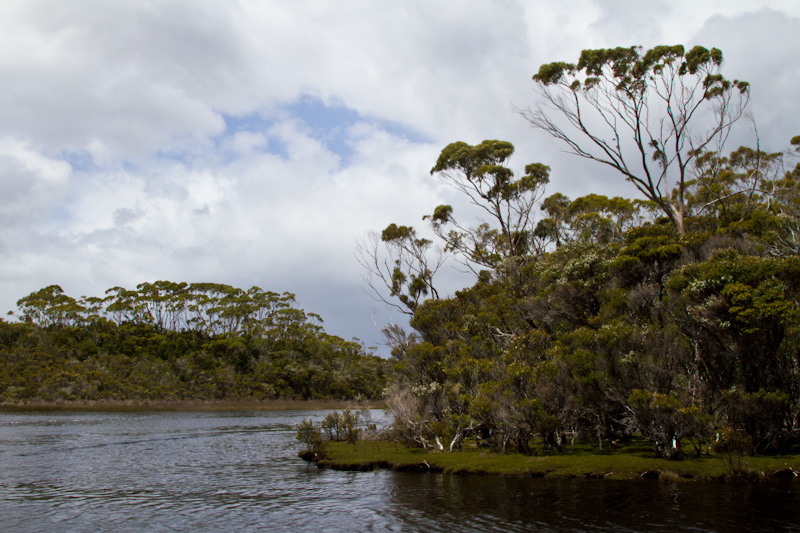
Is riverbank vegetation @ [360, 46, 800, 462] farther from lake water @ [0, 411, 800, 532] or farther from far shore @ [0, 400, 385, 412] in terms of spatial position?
far shore @ [0, 400, 385, 412]

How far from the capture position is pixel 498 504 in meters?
18.4

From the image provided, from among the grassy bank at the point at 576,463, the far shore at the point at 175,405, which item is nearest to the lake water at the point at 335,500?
the grassy bank at the point at 576,463

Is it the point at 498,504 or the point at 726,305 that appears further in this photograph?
the point at 726,305

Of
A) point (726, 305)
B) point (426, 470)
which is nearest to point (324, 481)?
point (426, 470)

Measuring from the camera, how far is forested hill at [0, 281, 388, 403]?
274ft

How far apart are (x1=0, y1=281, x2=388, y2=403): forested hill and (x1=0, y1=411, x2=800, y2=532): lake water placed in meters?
58.9

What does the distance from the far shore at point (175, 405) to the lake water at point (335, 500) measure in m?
36.6

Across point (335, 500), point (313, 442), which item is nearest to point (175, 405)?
point (313, 442)

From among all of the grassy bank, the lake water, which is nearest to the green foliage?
the grassy bank

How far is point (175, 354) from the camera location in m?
108

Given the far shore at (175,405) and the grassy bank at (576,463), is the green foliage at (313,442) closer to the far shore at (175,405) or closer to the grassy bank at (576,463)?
the grassy bank at (576,463)

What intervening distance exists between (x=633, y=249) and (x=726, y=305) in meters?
7.97

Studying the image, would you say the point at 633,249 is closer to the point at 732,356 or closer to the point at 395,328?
the point at 732,356

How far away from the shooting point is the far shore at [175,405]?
72750 millimetres
